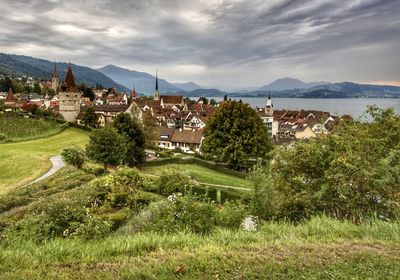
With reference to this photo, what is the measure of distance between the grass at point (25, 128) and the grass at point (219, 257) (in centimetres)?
5293

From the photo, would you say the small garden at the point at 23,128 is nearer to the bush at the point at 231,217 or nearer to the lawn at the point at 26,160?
the lawn at the point at 26,160

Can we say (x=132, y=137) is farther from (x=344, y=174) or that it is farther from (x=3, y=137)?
(x=344, y=174)

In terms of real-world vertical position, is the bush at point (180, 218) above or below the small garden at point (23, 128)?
above

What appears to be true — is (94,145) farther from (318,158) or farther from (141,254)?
(141,254)

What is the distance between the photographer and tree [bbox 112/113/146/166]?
37.5 metres

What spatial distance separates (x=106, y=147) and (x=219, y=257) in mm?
27941

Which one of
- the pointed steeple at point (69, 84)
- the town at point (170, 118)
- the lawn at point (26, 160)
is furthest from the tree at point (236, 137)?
the pointed steeple at point (69, 84)

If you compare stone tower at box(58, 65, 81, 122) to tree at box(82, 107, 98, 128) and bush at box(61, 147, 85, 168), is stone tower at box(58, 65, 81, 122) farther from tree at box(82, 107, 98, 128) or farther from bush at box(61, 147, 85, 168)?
bush at box(61, 147, 85, 168)

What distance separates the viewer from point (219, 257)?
5223 mm

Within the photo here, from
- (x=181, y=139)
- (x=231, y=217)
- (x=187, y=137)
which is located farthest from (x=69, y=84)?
(x=231, y=217)

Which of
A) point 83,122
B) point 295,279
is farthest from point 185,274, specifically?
point 83,122

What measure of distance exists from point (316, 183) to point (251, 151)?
2847cm

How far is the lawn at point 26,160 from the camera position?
30.1 metres

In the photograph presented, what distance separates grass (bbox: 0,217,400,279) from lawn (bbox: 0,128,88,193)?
25.1 metres
